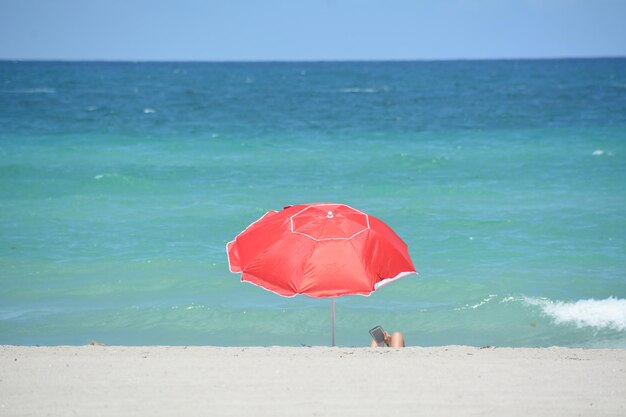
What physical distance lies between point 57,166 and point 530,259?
14.7m

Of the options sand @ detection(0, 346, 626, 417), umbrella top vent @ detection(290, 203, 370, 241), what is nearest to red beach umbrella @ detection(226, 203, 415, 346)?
umbrella top vent @ detection(290, 203, 370, 241)

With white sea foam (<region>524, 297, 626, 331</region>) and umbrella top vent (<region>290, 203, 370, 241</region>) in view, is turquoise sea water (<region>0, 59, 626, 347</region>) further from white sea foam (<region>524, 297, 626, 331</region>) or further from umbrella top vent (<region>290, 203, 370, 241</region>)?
umbrella top vent (<region>290, 203, 370, 241</region>)

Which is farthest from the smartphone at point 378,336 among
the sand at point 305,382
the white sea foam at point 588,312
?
the white sea foam at point 588,312

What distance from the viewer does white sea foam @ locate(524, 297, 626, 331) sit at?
429 inches

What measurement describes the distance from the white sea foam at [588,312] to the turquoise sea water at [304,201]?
25mm

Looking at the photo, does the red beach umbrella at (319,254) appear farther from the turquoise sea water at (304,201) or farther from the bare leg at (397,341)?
the turquoise sea water at (304,201)

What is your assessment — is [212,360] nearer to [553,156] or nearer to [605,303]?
[605,303]

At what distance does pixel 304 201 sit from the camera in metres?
19.3

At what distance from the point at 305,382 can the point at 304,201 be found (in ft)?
40.6

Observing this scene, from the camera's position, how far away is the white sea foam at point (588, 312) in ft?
35.7

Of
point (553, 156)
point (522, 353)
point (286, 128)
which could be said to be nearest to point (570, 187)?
point (553, 156)

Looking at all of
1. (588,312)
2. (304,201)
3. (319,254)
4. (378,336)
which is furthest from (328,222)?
(304,201)

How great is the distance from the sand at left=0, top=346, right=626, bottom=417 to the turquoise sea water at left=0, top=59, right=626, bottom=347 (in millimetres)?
2528

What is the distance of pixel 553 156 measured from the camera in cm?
2594
